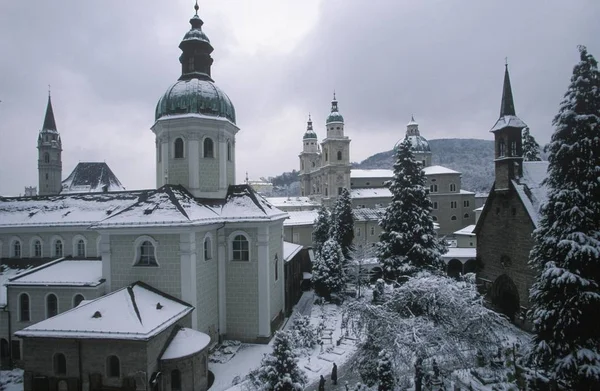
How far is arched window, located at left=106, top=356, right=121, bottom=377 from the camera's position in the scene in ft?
45.8

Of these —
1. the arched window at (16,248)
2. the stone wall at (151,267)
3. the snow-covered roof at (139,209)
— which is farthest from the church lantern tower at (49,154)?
the stone wall at (151,267)

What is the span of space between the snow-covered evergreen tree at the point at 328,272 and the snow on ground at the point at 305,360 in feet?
20.4

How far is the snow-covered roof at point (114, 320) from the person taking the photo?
13.7 m

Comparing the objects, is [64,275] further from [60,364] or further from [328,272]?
[328,272]

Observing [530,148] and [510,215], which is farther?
[530,148]

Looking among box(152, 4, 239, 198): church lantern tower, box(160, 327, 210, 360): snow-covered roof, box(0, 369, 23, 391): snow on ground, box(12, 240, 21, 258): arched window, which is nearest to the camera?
box(160, 327, 210, 360): snow-covered roof

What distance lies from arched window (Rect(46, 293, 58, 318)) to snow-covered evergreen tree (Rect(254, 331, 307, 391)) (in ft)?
46.5

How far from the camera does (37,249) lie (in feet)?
79.7

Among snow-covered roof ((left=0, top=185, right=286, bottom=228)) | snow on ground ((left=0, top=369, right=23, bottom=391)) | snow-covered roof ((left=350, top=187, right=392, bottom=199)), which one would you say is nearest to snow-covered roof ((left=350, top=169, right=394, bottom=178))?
snow-covered roof ((left=350, top=187, right=392, bottom=199))

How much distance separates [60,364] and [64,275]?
715 cm

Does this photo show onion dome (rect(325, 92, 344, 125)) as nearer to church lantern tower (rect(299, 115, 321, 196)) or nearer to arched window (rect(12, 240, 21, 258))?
church lantern tower (rect(299, 115, 321, 196))

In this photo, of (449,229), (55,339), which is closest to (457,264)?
(449,229)

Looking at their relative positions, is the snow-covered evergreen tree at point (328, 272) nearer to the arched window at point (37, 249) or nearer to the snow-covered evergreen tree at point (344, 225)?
the snow-covered evergreen tree at point (344, 225)

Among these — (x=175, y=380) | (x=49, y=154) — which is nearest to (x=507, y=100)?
(x=175, y=380)
